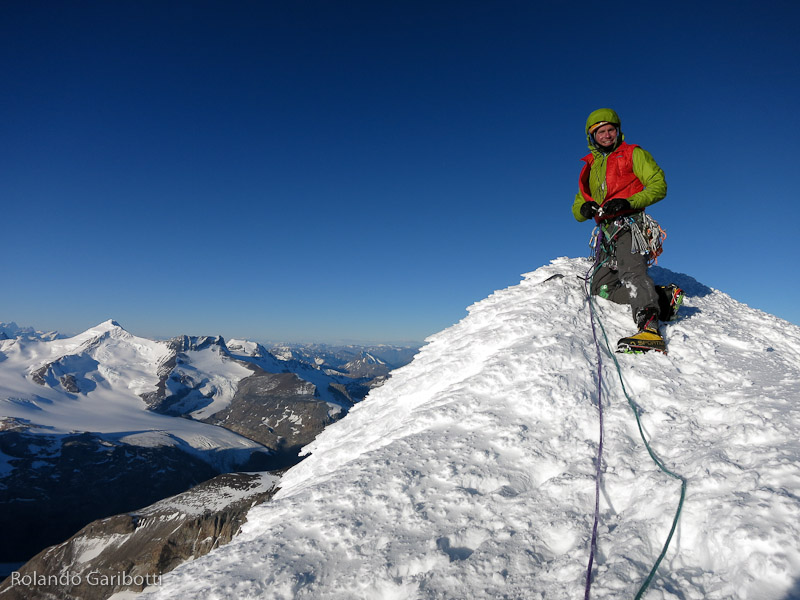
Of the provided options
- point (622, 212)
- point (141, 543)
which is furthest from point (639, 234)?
point (141, 543)

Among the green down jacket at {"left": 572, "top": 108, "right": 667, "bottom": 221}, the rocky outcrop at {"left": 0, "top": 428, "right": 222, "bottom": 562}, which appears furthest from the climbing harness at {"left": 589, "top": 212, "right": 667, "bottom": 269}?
the rocky outcrop at {"left": 0, "top": 428, "right": 222, "bottom": 562}

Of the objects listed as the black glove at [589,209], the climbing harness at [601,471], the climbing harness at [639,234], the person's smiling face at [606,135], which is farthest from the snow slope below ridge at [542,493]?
the person's smiling face at [606,135]

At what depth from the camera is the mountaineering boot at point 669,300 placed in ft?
23.7

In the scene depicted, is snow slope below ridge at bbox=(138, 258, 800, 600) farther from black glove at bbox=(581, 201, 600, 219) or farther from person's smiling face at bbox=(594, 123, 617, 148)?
person's smiling face at bbox=(594, 123, 617, 148)

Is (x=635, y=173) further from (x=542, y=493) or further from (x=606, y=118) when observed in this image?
(x=542, y=493)

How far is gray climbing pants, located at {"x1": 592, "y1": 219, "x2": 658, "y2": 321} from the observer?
671 cm

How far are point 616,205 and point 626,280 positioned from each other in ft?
4.73

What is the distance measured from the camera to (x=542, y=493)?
3.82m

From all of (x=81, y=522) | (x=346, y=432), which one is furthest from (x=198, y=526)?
(x=81, y=522)

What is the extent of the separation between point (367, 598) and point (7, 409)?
931 feet

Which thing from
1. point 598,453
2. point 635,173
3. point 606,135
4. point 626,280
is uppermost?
point 606,135

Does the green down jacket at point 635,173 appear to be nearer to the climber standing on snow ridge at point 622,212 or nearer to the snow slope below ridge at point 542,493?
the climber standing on snow ridge at point 622,212

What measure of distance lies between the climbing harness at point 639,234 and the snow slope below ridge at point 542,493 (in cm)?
186

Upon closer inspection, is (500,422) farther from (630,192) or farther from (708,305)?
(708,305)
